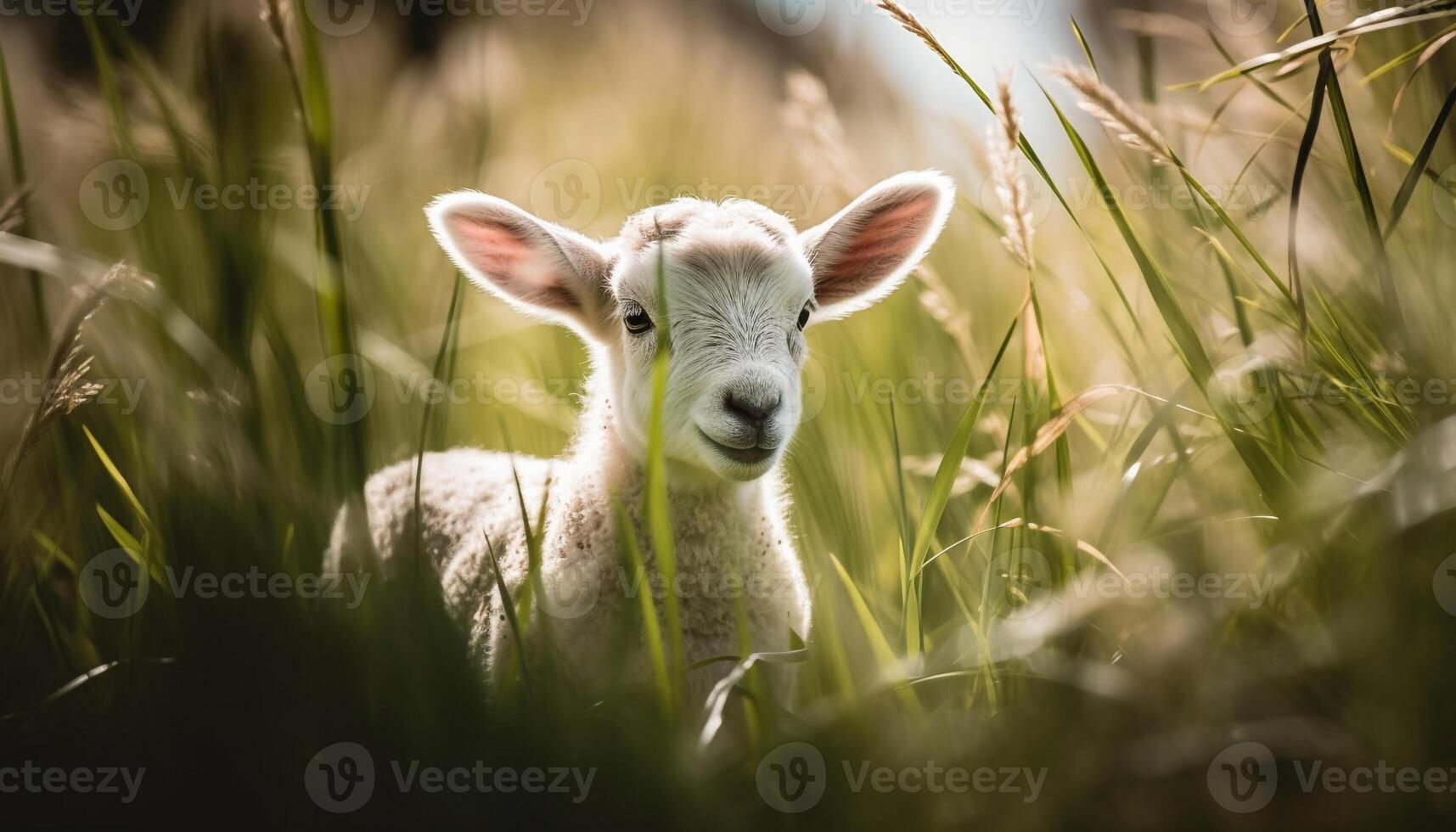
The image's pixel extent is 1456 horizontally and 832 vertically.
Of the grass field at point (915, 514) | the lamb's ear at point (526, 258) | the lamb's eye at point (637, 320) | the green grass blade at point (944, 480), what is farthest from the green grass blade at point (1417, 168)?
the lamb's ear at point (526, 258)

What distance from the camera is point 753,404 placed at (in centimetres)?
274

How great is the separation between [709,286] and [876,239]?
2.79ft

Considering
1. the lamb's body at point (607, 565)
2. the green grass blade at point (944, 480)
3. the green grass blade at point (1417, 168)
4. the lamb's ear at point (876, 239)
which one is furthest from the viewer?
the lamb's ear at point (876, 239)

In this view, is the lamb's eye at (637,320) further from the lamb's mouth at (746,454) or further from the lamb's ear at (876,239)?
the lamb's ear at (876,239)

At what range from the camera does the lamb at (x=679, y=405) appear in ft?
9.16

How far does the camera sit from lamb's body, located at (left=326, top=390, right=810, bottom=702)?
8.82 feet

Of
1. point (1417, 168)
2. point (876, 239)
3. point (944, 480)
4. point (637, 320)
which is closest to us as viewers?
point (1417, 168)

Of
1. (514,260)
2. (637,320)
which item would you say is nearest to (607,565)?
(637,320)

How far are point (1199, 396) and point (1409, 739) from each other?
1394 millimetres

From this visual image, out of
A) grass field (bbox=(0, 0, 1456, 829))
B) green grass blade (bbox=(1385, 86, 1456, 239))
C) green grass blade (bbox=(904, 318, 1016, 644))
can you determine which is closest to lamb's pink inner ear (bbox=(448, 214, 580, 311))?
grass field (bbox=(0, 0, 1456, 829))

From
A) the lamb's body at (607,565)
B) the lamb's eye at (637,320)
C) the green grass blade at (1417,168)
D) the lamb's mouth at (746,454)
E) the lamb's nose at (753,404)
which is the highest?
the lamb's eye at (637,320)

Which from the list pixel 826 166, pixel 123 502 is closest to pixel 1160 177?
pixel 826 166

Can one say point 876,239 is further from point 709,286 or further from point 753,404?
point 753,404

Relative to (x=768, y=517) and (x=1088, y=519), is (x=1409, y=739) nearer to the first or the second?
(x=1088, y=519)
